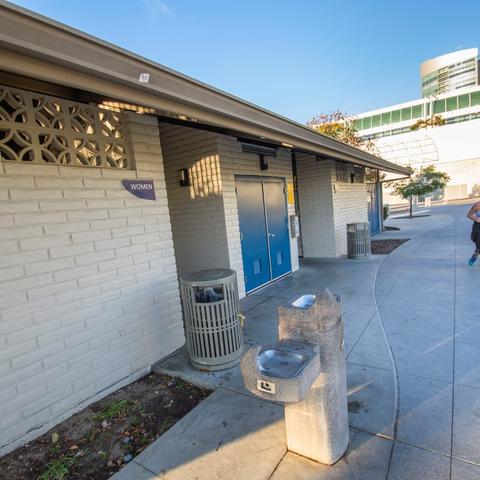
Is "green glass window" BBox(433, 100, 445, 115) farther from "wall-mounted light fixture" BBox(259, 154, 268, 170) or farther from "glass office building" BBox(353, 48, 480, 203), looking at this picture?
"wall-mounted light fixture" BBox(259, 154, 268, 170)

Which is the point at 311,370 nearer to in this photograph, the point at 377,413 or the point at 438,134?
the point at 377,413

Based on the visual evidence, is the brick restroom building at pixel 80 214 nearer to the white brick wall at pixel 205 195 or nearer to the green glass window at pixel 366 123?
the white brick wall at pixel 205 195

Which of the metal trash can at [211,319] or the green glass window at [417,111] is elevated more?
the green glass window at [417,111]

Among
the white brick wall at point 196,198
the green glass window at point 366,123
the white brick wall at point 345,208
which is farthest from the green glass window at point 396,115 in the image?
the white brick wall at point 196,198

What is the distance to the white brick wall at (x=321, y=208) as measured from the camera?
8.07 meters

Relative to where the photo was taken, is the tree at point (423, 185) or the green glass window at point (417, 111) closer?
the tree at point (423, 185)

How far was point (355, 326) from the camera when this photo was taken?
12.5 feet

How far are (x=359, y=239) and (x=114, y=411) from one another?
273 inches

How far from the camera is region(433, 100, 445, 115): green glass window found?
1631 inches

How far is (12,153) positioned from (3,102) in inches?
20.7

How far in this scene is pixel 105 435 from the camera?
234cm

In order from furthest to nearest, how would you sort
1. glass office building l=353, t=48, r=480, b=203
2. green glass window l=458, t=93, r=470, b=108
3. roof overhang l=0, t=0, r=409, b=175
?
green glass window l=458, t=93, r=470, b=108
glass office building l=353, t=48, r=480, b=203
roof overhang l=0, t=0, r=409, b=175

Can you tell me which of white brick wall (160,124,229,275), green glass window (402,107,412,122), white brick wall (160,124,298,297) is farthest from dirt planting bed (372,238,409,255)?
green glass window (402,107,412,122)

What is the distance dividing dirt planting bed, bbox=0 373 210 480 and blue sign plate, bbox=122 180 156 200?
2014mm
